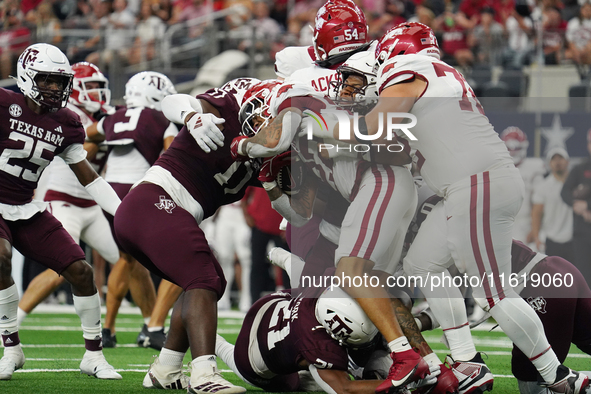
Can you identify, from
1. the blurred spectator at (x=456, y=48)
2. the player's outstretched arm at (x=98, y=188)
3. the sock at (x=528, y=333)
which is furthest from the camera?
the blurred spectator at (x=456, y=48)

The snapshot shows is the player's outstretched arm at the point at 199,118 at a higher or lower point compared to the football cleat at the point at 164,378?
higher

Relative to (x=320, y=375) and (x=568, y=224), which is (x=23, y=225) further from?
(x=568, y=224)

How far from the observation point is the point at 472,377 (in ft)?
12.4

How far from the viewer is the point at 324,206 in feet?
15.0

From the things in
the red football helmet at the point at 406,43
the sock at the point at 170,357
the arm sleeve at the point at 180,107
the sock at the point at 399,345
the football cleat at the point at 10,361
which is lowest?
the football cleat at the point at 10,361

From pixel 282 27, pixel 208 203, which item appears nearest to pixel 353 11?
pixel 208 203

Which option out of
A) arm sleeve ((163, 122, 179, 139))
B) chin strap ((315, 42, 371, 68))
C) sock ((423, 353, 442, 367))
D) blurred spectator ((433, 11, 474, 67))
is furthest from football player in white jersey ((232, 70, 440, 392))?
A: blurred spectator ((433, 11, 474, 67))

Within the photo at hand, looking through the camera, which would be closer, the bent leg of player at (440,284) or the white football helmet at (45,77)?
the bent leg of player at (440,284)

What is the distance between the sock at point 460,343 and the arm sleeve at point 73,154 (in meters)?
2.44

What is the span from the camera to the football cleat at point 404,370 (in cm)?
348

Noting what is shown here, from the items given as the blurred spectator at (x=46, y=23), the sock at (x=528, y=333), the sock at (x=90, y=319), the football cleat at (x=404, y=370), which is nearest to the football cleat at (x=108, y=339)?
the sock at (x=90, y=319)

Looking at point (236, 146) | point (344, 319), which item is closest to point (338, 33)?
point (236, 146)

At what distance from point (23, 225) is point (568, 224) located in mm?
5763

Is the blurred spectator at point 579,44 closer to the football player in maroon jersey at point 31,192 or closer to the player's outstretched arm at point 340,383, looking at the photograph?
the football player in maroon jersey at point 31,192
